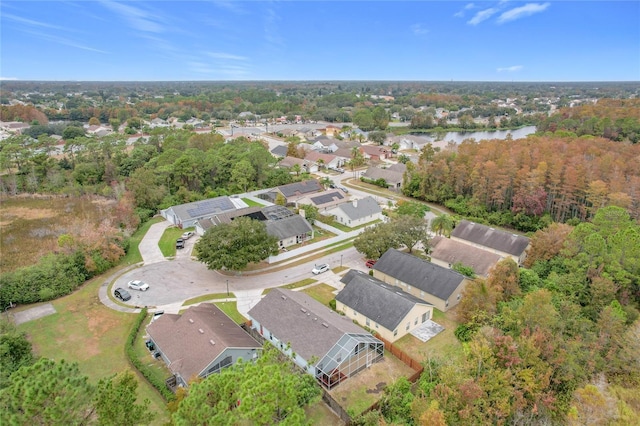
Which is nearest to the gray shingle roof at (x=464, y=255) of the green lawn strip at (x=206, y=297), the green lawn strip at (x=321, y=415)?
the green lawn strip at (x=321, y=415)

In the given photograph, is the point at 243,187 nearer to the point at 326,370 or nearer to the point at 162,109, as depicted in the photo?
the point at 326,370

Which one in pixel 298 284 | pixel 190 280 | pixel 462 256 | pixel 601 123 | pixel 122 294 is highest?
pixel 601 123

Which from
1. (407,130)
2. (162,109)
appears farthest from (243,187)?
(162,109)

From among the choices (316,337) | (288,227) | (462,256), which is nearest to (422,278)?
(462,256)

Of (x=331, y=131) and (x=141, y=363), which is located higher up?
(x=331, y=131)

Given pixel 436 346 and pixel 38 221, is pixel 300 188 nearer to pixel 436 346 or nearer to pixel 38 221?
pixel 38 221

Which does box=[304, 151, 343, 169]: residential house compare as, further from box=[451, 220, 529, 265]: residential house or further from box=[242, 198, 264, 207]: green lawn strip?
box=[451, 220, 529, 265]: residential house

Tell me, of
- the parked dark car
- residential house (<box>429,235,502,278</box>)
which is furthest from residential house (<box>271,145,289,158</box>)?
the parked dark car
